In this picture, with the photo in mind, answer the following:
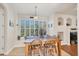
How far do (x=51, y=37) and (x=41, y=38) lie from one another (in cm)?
22

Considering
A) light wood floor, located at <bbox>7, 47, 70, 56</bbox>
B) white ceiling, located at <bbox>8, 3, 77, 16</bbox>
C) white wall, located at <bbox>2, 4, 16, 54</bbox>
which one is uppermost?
white ceiling, located at <bbox>8, 3, 77, 16</bbox>

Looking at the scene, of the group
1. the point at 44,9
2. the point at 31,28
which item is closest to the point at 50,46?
the point at 31,28

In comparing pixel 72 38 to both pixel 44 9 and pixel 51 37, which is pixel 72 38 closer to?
pixel 51 37

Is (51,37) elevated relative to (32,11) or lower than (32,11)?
lower

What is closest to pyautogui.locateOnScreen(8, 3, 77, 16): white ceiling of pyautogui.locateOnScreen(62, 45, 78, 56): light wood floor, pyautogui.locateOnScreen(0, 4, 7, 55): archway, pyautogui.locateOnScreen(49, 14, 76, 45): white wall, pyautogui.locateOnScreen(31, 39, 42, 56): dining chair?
pyautogui.locateOnScreen(49, 14, 76, 45): white wall

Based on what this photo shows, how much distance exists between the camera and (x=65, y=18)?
111 inches

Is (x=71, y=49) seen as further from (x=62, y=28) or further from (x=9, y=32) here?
(x=9, y=32)

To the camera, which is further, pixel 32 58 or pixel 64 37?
pixel 64 37

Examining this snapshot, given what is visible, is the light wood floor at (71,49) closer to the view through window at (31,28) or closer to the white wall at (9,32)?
the view through window at (31,28)

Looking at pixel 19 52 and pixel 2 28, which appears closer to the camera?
pixel 19 52

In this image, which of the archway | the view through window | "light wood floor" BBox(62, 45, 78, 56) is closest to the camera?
"light wood floor" BBox(62, 45, 78, 56)

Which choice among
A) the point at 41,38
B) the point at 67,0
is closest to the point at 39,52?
the point at 41,38

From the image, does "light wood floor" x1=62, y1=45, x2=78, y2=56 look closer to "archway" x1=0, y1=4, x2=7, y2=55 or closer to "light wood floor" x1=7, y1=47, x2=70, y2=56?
Result: "light wood floor" x1=7, y1=47, x2=70, y2=56

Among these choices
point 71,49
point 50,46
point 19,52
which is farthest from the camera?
point 50,46
